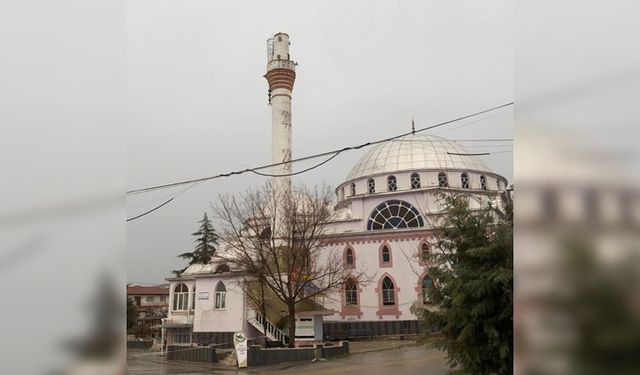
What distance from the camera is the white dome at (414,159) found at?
98.6ft

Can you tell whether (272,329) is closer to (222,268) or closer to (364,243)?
(222,268)

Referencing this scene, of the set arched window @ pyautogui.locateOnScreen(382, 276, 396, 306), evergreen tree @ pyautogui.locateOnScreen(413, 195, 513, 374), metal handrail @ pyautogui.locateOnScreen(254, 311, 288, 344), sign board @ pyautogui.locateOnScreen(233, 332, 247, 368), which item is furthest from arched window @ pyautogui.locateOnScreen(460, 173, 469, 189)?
evergreen tree @ pyautogui.locateOnScreen(413, 195, 513, 374)

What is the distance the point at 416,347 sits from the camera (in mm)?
18953

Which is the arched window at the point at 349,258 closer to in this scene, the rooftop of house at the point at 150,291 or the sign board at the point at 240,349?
the sign board at the point at 240,349

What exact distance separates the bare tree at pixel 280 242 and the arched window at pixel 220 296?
1.21 metres

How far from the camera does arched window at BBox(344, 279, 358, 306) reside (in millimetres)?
26391

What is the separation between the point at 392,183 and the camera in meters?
29.9

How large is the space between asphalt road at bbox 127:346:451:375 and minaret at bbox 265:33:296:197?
12351 mm

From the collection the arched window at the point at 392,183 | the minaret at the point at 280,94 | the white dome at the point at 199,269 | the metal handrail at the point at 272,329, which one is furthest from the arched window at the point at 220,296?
the arched window at the point at 392,183

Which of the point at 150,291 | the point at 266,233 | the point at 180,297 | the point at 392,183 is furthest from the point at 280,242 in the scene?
the point at 150,291

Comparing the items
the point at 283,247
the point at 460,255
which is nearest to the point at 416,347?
the point at 283,247

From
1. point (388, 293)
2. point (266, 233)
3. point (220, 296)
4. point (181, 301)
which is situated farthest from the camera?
point (388, 293)

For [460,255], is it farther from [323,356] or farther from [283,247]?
[283,247]

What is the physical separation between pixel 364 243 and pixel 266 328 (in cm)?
913
